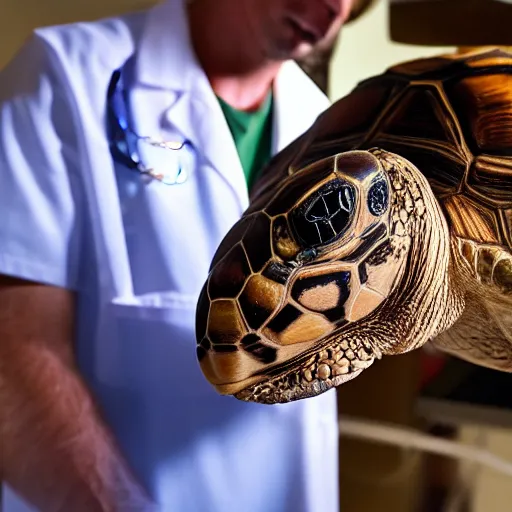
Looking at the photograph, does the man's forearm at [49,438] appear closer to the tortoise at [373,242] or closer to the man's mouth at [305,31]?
the tortoise at [373,242]

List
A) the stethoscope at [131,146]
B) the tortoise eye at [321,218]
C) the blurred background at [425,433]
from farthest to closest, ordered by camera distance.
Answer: the blurred background at [425,433], the stethoscope at [131,146], the tortoise eye at [321,218]

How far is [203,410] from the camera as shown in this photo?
420 millimetres

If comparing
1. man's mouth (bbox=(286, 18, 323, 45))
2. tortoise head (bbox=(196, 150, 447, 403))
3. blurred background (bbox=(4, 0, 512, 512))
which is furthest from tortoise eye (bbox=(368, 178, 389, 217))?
blurred background (bbox=(4, 0, 512, 512))

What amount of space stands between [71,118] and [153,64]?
0.08 m

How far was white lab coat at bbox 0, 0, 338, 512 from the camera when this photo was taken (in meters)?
0.38

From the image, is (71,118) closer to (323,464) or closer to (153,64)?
(153,64)

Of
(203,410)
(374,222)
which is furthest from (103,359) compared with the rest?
(374,222)

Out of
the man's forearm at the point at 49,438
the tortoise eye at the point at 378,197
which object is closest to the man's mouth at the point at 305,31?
the tortoise eye at the point at 378,197

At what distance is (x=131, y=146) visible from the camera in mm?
387

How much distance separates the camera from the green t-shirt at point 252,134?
0.44m

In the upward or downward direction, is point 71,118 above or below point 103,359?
above

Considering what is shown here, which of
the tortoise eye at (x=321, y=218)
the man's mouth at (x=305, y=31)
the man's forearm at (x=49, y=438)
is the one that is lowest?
the man's forearm at (x=49, y=438)

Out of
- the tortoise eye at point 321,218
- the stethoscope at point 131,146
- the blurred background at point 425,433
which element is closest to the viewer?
the tortoise eye at point 321,218

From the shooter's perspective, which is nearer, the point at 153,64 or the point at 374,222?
the point at 374,222
